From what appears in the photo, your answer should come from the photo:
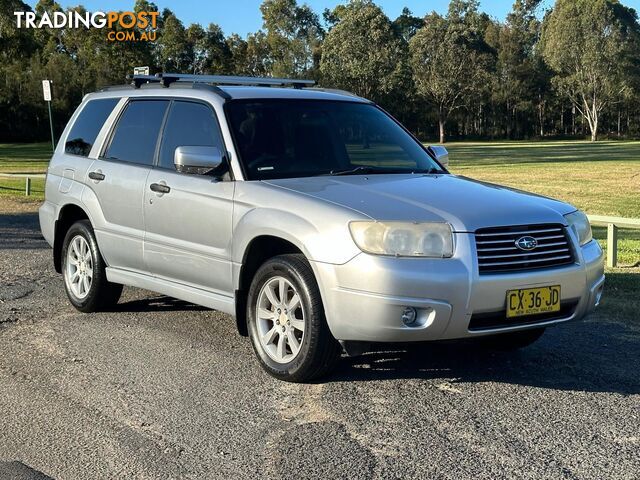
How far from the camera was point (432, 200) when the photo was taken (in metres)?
4.89

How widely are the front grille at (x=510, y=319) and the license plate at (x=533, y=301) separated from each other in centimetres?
4

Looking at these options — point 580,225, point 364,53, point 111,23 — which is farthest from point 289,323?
point 111,23

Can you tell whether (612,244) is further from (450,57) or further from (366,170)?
(450,57)

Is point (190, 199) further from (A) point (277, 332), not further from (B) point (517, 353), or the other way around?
(B) point (517, 353)

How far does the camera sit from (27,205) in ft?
54.6

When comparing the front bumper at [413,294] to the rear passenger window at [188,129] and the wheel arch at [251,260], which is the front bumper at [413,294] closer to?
the wheel arch at [251,260]

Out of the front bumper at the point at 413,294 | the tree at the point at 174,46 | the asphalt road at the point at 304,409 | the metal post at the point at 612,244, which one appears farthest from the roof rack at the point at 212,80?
the tree at the point at 174,46

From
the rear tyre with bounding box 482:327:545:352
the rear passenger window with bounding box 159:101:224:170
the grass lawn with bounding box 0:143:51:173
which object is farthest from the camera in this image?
the grass lawn with bounding box 0:143:51:173

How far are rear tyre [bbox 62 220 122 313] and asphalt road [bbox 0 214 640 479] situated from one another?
1.16 feet

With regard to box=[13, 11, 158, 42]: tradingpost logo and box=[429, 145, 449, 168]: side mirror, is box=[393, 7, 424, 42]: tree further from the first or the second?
box=[429, 145, 449, 168]: side mirror

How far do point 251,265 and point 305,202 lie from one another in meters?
0.68

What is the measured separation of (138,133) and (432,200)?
8.97ft

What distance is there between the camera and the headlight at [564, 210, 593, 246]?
5.12 meters

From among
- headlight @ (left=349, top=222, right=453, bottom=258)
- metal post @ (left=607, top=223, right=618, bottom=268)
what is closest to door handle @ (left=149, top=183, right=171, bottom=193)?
headlight @ (left=349, top=222, right=453, bottom=258)
